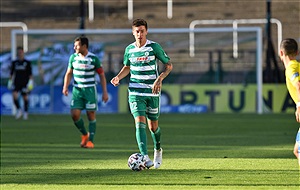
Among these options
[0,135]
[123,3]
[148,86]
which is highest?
[123,3]

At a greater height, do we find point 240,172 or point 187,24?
point 187,24

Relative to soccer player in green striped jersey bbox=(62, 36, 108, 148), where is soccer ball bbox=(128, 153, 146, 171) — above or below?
below

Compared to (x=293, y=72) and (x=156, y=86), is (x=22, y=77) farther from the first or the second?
(x=293, y=72)

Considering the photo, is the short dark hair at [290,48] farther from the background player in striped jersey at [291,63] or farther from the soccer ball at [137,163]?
Answer: the soccer ball at [137,163]

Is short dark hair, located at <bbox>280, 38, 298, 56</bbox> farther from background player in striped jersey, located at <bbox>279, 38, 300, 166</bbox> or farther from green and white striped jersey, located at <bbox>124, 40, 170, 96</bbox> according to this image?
green and white striped jersey, located at <bbox>124, 40, 170, 96</bbox>

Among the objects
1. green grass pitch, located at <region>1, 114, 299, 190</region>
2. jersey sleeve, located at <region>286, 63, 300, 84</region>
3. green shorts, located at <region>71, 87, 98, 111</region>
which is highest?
jersey sleeve, located at <region>286, 63, 300, 84</region>

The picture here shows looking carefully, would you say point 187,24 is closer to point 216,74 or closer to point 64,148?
point 216,74

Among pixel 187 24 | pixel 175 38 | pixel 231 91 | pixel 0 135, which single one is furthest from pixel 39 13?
pixel 0 135

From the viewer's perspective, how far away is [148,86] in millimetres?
12664

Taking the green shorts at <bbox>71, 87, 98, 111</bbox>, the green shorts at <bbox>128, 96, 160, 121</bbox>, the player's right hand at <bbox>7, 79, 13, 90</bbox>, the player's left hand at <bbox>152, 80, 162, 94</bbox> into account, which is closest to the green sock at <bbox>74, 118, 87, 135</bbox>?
the green shorts at <bbox>71, 87, 98, 111</bbox>

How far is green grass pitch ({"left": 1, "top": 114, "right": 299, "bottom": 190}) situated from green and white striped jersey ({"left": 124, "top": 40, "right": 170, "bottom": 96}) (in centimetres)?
113

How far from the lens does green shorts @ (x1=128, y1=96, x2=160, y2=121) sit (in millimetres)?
12602

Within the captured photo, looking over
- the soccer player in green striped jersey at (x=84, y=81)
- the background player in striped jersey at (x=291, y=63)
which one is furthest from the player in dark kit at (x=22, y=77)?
the background player in striped jersey at (x=291, y=63)

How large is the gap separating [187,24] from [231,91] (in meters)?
8.83
